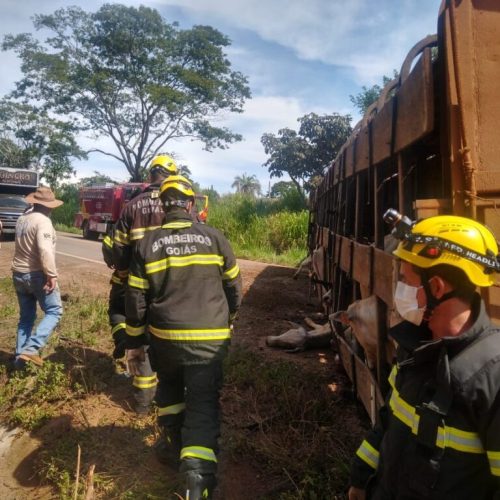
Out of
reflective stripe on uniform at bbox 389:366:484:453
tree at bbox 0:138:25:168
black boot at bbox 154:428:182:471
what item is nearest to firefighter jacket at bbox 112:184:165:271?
black boot at bbox 154:428:182:471

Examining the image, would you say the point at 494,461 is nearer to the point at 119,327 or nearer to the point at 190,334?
the point at 190,334

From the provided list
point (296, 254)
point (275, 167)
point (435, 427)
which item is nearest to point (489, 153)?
point (435, 427)

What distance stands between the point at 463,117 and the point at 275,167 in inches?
698

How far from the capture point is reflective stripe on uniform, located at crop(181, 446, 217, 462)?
2.45m

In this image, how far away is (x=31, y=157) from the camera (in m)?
27.8

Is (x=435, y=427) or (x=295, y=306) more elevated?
(x=435, y=427)

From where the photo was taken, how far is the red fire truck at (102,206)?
1669 cm

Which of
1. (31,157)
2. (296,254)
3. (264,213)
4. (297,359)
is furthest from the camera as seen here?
(31,157)

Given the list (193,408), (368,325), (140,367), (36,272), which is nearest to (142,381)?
(140,367)

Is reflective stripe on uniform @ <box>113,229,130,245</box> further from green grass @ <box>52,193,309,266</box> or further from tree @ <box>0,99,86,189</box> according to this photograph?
tree @ <box>0,99,86,189</box>

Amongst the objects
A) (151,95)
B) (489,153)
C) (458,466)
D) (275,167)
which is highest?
(151,95)

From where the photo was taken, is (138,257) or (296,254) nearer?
(138,257)

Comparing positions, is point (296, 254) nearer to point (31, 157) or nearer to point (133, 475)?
point (133, 475)

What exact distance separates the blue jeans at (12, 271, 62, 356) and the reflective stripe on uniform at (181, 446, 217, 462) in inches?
95.8
